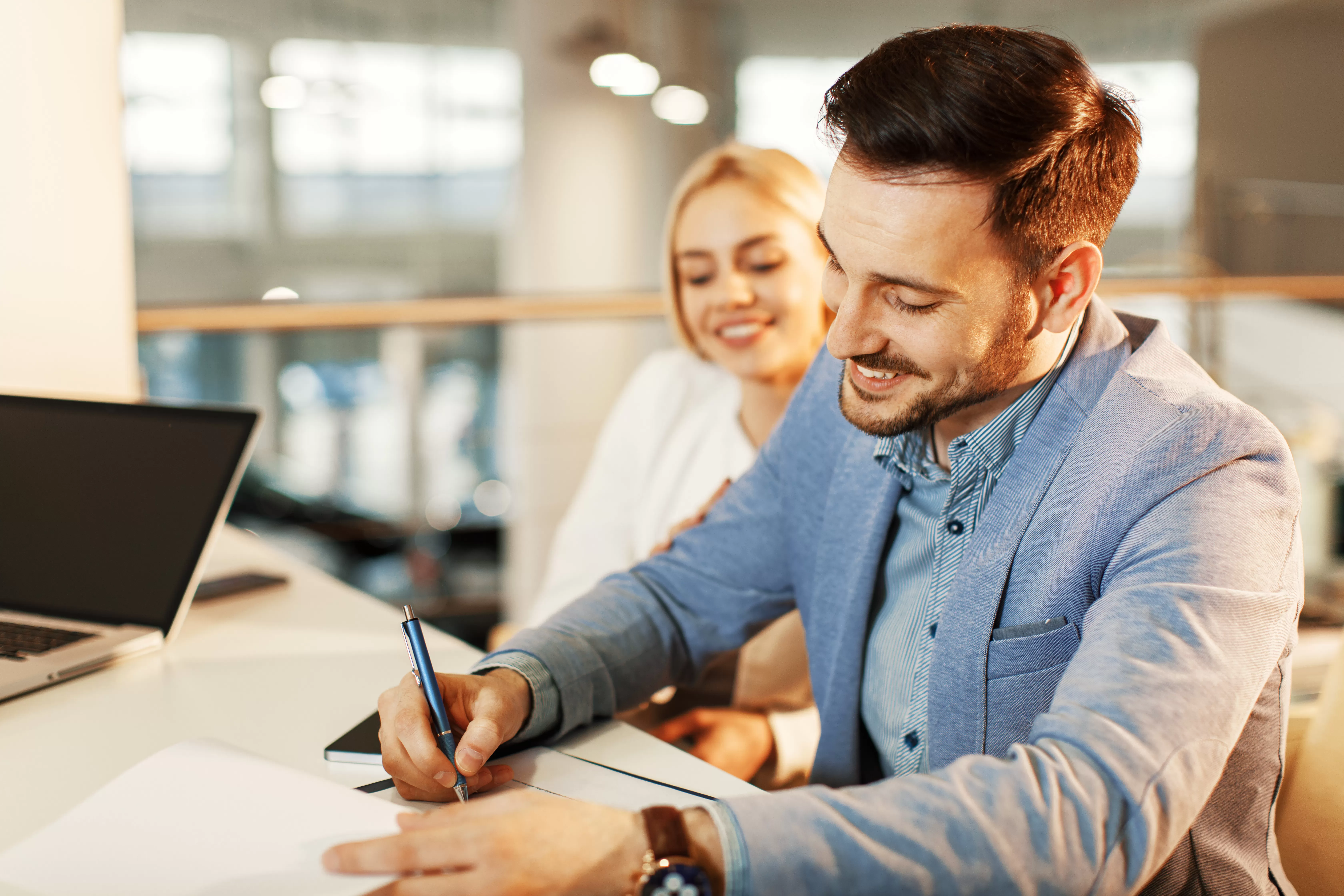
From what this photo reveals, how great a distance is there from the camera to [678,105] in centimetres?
584

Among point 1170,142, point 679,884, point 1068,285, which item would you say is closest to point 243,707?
point 679,884

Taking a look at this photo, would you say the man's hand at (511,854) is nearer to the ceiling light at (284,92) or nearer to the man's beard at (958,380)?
the man's beard at (958,380)

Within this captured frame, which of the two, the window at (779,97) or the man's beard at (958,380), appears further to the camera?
the window at (779,97)

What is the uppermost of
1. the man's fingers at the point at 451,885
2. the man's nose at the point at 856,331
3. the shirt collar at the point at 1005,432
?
the man's nose at the point at 856,331

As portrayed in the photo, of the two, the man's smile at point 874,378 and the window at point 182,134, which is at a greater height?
the window at point 182,134

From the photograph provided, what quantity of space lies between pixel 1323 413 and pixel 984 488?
5022 millimetres

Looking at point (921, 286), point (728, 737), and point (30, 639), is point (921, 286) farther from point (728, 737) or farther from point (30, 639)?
point (30, 639)

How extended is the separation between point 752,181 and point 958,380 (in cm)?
79

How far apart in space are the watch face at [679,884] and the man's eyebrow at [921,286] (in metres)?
0.46

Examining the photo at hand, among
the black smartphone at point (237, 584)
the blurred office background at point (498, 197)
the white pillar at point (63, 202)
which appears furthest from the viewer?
the blurred office background at point (498, 197)

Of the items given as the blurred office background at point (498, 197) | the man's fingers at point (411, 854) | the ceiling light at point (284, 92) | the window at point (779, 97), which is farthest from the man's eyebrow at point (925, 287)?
the ceiling light at point (284, 92)

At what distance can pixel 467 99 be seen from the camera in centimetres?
652

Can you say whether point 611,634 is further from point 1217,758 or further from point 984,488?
point 1217,758

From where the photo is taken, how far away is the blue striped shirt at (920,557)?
0.88 metres
